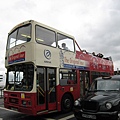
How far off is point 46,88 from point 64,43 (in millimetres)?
2787

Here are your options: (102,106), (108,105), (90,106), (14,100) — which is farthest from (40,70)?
(108,105)

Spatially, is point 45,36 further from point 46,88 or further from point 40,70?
point 46,88

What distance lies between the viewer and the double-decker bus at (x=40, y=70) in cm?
729

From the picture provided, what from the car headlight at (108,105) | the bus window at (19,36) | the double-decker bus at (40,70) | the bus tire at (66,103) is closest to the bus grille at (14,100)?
the double-decker bus at (40,70)

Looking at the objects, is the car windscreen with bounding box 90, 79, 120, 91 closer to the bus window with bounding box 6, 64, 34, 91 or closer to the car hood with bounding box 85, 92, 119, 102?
the car hood with bounding box 85, 92, 119, 102

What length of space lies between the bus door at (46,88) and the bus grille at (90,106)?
6.15 feet

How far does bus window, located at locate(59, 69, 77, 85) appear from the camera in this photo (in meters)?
8.66

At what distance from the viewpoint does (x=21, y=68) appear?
7840 millimetres

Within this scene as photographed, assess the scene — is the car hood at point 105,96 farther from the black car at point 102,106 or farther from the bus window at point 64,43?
the bus window at point 64,43

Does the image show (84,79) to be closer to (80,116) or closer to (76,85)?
(76,85)

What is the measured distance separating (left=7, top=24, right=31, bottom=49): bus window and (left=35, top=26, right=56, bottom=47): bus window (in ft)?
1.31

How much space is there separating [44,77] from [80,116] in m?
2.33

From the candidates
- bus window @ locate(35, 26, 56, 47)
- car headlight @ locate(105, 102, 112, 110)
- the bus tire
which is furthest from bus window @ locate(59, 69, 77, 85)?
car headlight @ locate(105, 102, 112, 110)

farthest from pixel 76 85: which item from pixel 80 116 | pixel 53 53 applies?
pixel 80 116
